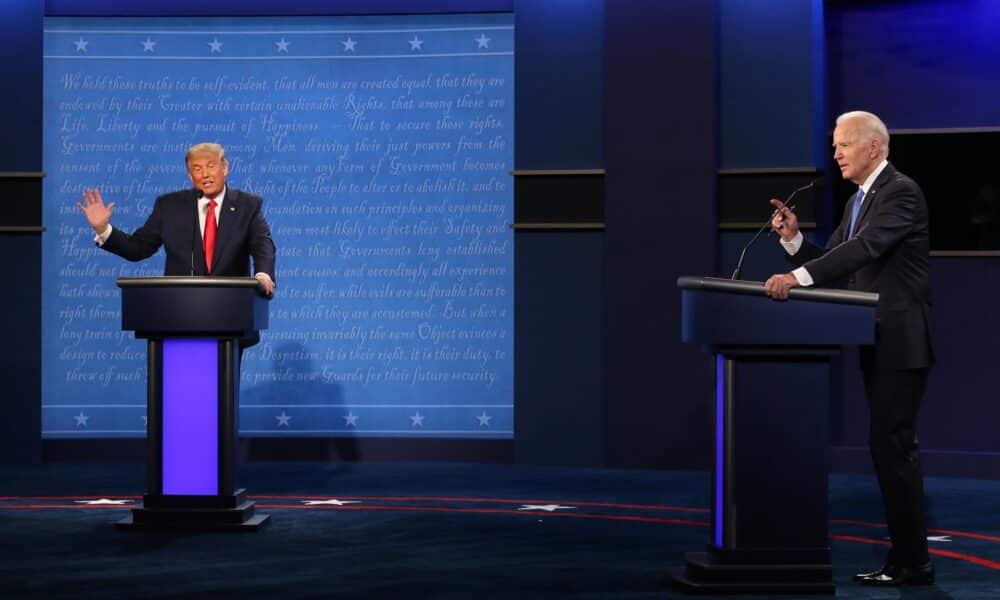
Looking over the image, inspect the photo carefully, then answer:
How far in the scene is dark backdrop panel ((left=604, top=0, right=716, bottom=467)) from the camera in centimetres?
800

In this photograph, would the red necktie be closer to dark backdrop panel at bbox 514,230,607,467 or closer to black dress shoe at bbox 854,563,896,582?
dark backdrop panel at bbox 514,230,607,467

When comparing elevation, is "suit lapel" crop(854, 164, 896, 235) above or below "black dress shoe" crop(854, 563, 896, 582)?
above

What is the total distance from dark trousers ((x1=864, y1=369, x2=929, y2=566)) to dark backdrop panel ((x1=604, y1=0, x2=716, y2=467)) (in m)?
3.41

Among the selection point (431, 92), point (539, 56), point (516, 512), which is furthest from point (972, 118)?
point (516, 512)

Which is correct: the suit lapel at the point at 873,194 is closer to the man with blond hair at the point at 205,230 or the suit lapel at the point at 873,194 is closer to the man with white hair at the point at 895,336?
the man with white hair at the point at 895,336

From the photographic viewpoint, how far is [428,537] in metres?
5.59

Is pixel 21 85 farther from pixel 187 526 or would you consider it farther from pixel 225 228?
pixel 187 526

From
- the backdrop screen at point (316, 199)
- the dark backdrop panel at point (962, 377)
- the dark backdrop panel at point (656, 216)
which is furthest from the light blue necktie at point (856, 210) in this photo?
the backdrop screen at point (316, 199)

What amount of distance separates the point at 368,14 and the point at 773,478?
4.82m

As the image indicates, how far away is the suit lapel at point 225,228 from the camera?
19.6ft

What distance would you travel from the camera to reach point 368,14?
838 centimetres

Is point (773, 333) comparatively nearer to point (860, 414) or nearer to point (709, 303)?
point (709, 303)

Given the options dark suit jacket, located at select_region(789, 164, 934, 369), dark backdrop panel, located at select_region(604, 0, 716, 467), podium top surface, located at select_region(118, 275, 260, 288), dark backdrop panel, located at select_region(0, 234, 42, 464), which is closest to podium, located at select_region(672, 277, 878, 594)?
dark suit jacket, located at select_region(789, 164, 934, 369)

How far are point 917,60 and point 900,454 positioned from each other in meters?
4.11
